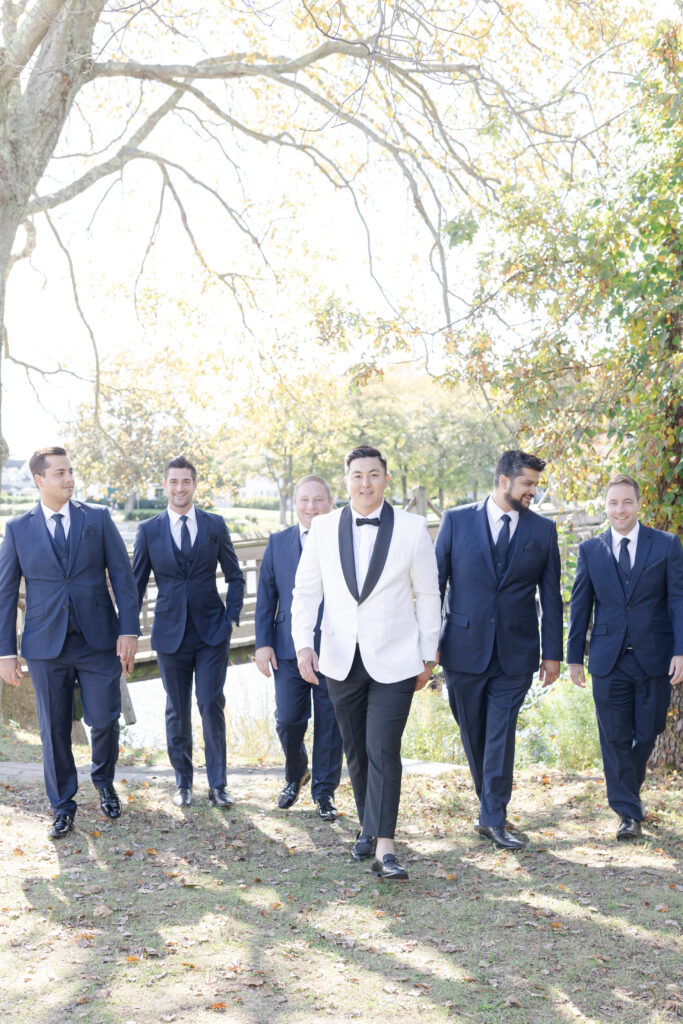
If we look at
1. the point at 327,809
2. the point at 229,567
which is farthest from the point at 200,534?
the point at 327,809

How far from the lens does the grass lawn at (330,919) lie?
12.4 ft

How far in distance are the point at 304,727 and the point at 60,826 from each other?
1.66 meters

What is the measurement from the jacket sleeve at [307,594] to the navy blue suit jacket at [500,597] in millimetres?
868

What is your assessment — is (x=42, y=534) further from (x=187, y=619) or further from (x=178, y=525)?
(x=187, y=619)

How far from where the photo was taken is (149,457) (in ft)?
127

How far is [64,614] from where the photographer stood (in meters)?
6.02

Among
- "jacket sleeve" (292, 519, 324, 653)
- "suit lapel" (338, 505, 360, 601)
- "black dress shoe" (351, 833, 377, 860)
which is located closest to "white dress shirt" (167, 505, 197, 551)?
"jacket sleeve" (292, 519, 324, 653)

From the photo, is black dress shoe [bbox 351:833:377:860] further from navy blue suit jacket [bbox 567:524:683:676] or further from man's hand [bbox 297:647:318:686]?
navy blue suit jacket [bbox 567:524:683:676]

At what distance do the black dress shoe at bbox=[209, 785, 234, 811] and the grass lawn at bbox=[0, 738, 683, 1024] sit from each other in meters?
0.07

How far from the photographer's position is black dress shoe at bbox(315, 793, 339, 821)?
249 inches

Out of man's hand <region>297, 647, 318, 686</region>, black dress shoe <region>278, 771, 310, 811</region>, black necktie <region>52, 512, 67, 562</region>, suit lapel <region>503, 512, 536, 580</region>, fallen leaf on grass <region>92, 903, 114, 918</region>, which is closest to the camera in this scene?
fallen leaf on grass <region>92, 903, 114, 918</region>

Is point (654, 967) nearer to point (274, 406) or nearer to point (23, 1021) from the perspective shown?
point (23, 1021)

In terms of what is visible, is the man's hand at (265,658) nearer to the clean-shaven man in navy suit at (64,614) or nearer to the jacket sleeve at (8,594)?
the clean-shaven man in navy suit at (64,614)

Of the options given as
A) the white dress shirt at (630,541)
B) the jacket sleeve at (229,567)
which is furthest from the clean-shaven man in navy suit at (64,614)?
the white dress shirt at (630,541)
